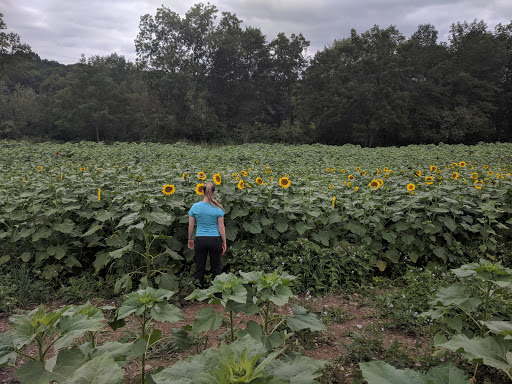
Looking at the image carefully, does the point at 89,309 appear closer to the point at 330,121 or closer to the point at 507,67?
the point at 330,121

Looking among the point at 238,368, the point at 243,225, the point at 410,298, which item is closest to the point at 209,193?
the point at 243,225

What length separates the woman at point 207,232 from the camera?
3.97 meters

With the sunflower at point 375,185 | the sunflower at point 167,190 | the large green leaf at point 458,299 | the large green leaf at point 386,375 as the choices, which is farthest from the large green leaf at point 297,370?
the sunflower at point 375,185

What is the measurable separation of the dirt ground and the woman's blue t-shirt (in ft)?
2.65

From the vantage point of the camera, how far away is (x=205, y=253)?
13.2ft

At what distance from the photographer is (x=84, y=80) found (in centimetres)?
3862

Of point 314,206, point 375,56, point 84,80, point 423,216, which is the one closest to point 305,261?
point 314,206

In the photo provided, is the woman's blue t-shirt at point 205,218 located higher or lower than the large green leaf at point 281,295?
lower

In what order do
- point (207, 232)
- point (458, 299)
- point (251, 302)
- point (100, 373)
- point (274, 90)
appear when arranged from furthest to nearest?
point (274, 90), point (207, 232), point (458, 299), point (251, 302), point (100, 373)

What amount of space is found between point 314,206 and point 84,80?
41.2 metres

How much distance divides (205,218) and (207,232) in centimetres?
16

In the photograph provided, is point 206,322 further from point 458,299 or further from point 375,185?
point 375,185

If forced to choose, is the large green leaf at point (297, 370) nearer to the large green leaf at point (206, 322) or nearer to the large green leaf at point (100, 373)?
the large green leaf at point (100, 373)

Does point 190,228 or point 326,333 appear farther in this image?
point 190,228
